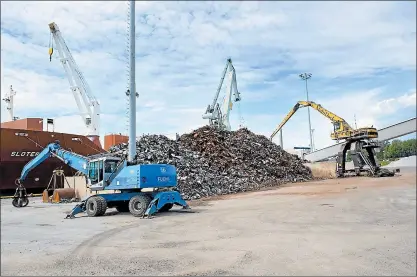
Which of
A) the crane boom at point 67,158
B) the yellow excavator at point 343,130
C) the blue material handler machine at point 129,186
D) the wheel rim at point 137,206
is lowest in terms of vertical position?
the wheel rim at point 137,206

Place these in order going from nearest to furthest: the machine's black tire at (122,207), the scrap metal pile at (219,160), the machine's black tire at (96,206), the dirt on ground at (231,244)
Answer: the dirt on ground at (231,244) → the machine's black tire at (96,206) → the machine's black tire at (122,207) → the scrap metal pile at (219,160)

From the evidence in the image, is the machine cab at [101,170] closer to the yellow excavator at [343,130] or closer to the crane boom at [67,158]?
the crane boom at [67,158]

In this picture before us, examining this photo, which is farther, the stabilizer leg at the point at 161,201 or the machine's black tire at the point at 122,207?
the machine's black tire at the point at 122,207

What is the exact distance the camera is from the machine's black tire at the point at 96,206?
12.5 m

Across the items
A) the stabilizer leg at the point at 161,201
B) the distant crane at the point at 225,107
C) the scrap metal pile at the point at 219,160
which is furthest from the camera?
the distant crane at the point at 225,107

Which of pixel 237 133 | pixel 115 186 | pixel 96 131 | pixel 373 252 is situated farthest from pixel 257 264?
pixel 96 131

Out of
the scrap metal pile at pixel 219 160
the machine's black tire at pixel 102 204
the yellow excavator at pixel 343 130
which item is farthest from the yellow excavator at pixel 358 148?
the machine's black tire at pixel 102 204

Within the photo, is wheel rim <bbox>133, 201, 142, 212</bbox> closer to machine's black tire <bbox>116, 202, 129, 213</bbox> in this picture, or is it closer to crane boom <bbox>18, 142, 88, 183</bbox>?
machine's black tire <bbox>116, 202, 129, 213</bbox>

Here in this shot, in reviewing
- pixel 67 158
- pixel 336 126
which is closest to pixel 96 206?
pixel 67 158

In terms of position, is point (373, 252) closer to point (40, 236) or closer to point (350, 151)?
point (40, 236)

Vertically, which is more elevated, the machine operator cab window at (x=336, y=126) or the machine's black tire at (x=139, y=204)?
the machine operator cab window at (x=336, y=126)

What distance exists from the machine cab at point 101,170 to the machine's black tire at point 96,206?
558mm

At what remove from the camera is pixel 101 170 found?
13.1 m

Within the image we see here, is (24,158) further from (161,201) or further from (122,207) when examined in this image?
(161,201)
